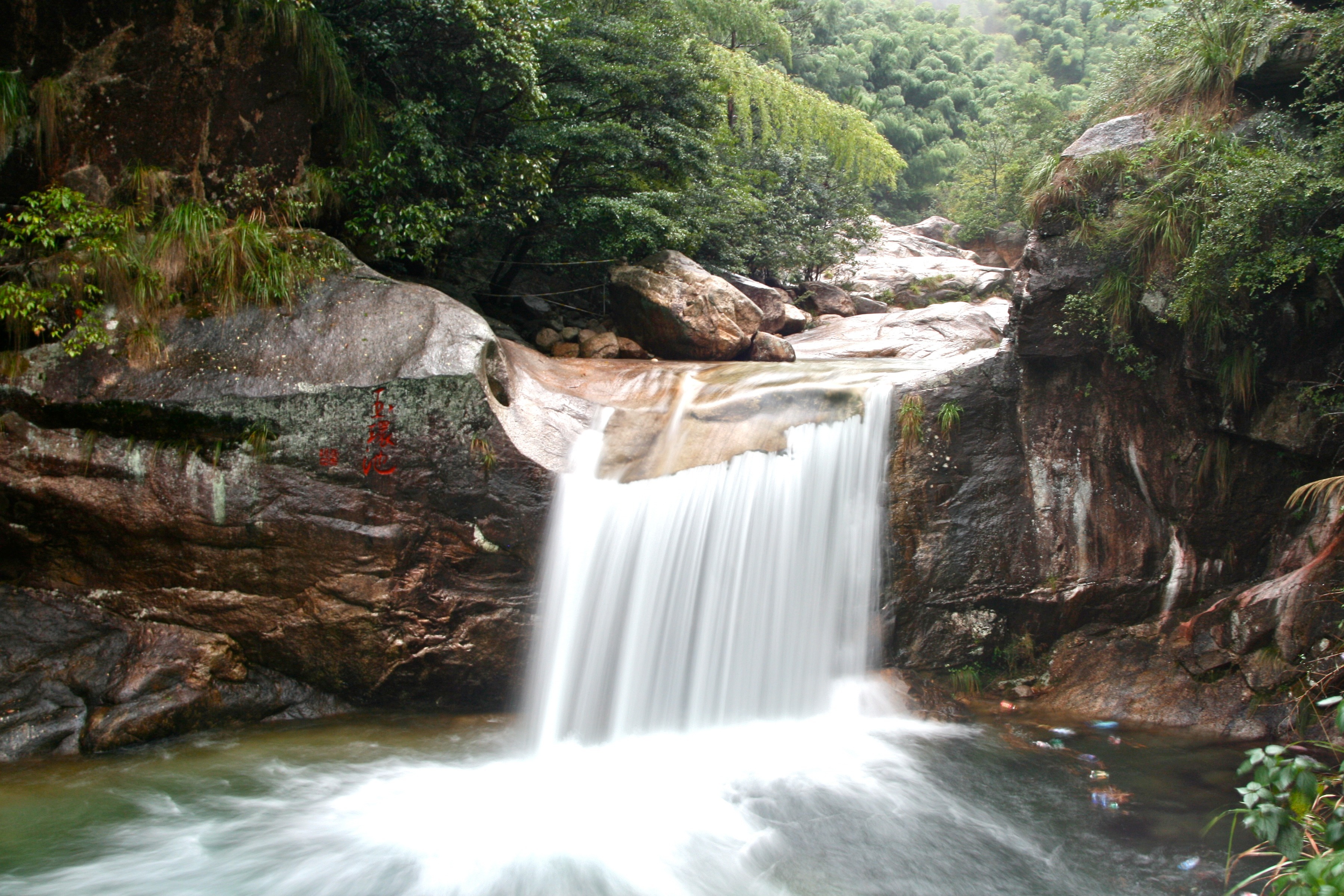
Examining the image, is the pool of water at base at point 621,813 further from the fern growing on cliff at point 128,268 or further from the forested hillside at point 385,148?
the forested hillside at point 385,148

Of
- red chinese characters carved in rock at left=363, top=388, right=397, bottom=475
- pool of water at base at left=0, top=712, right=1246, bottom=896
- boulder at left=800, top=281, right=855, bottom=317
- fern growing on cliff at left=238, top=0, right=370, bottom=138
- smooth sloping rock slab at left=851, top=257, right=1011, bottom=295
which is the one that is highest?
smooth sloping rock slab at left=851, top=257, right=1011, bottom=295

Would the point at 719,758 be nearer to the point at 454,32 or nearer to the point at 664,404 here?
the point at 664,404

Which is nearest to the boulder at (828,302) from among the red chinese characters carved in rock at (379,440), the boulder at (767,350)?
the boulder at (767,350)

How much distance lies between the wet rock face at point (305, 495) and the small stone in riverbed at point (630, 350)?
10.4 ft

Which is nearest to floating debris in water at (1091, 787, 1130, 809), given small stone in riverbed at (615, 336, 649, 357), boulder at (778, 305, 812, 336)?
small stone in riverbed at (615, 336, 649, 357)

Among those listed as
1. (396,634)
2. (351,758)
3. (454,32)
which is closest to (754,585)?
(396,634)

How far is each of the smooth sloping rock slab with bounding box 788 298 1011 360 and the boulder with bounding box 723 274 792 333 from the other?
36 centimetres

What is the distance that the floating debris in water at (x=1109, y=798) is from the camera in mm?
5504

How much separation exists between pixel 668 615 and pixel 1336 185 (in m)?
5.81

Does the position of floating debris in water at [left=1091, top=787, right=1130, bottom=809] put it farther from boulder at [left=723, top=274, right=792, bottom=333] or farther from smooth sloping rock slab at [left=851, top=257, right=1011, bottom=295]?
smooth sloping rock slab at [left=851, top=257, right=1011, bottom=295]

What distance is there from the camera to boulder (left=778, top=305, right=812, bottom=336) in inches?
533

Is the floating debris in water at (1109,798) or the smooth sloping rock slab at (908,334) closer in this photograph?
the floating debris in water at (1109,798)

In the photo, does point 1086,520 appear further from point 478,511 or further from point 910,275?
point 910,275

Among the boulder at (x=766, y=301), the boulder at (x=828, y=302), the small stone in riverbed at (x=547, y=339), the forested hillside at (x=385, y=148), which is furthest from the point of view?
the boulder at (x=828, y=302)
